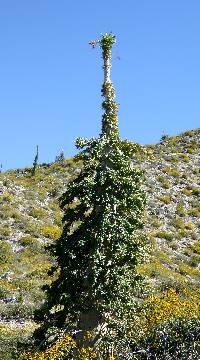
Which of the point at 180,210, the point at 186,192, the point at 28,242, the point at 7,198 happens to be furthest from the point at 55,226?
the point at 186,192

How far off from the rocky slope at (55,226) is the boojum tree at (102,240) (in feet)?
12.7

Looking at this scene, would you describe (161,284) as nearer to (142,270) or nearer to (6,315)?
(142,270)

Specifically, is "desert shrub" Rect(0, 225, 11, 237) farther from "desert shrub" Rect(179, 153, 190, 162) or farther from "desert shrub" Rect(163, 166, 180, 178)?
"desert shrub" Rect(179, 153, 190, 162)

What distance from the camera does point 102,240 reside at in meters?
19.5

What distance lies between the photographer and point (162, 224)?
4684 cm

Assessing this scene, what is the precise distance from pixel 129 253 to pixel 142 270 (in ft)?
60.1

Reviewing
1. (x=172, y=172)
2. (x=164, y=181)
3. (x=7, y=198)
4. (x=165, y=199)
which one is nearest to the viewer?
(x=7, y=198)

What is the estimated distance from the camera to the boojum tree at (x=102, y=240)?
19.7 m

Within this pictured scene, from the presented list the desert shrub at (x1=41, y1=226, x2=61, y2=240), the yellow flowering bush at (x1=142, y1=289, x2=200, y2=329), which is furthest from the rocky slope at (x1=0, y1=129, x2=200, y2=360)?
the yellow flowering bush at (x1=142, y1=289, x2=200, y2=329)

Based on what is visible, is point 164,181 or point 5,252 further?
point 164,181

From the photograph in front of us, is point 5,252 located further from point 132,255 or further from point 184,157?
point 184,157

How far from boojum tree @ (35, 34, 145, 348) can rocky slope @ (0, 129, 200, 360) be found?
12.7ft

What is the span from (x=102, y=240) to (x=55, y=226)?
80.8 ft

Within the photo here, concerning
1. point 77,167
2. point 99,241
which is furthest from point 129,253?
point 77,167
